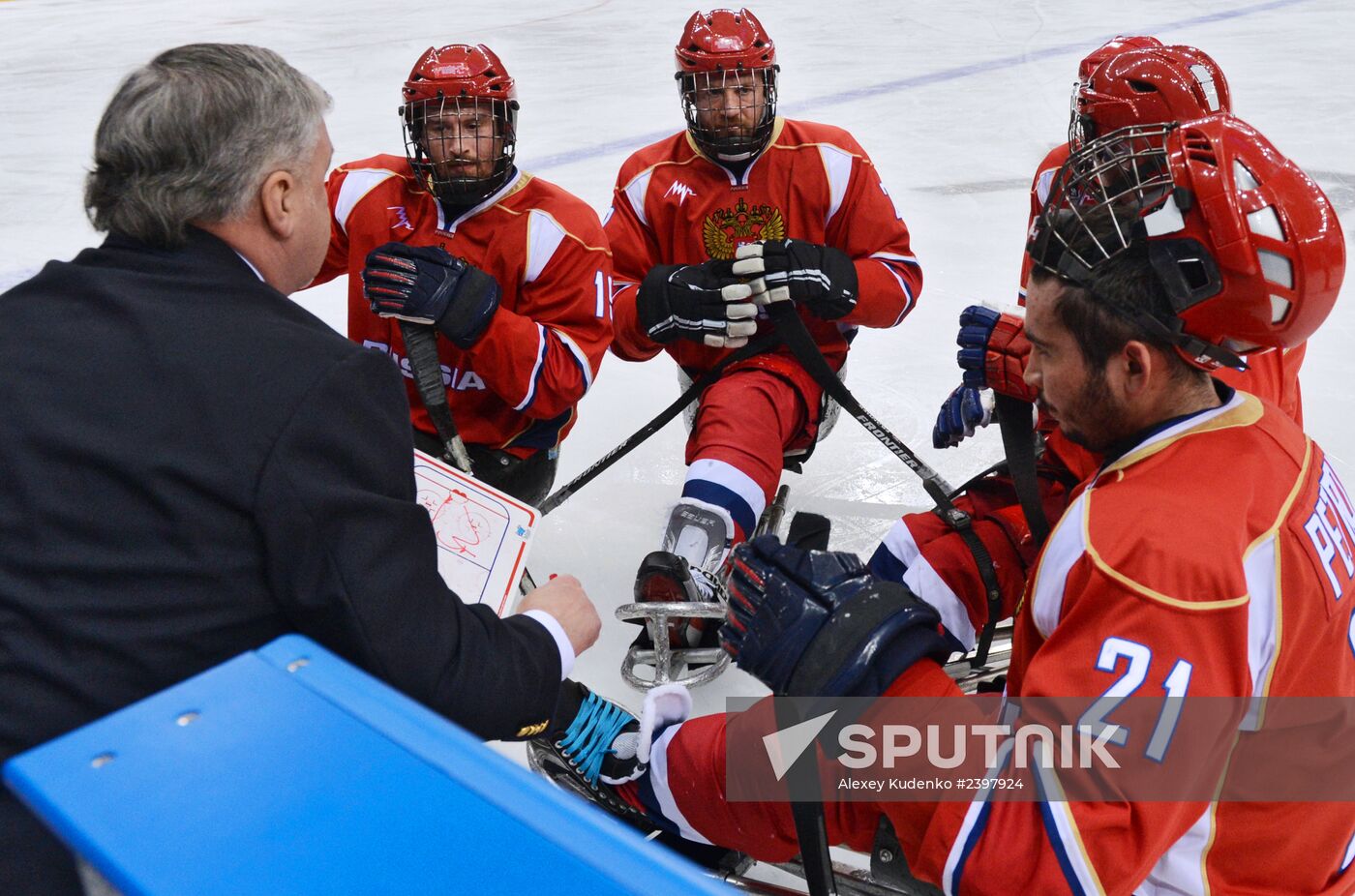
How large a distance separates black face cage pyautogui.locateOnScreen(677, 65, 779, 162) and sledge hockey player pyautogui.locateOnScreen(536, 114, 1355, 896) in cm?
129

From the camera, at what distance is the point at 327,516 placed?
1.03 m

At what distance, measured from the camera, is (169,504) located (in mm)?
1006

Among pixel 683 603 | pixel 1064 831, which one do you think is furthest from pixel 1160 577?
pixel 683 603

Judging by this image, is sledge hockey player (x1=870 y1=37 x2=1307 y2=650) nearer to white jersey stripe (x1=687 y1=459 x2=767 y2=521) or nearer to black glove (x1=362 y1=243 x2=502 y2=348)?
white jersey stripe (x1=687 y1=459 x2=767 y2=521)

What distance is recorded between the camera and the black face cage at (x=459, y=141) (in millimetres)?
2230

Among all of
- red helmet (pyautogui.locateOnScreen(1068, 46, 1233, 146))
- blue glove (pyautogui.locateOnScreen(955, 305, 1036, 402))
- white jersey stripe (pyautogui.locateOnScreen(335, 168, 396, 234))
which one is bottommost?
blue glove (pyautogui.locateOnScreen(955, 305, 1036, 402))

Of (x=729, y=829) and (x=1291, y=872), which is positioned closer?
(x=1291, y=872)

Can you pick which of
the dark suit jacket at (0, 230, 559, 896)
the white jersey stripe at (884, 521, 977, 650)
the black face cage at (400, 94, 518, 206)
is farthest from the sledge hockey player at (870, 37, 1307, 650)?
the dark suit jacket at (0, 230, 559, 896)

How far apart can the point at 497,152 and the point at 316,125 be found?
107cm

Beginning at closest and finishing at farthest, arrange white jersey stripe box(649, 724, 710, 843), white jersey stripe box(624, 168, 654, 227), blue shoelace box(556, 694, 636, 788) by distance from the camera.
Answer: white jersey stripe box(649, 724, 710, 843) → blue shoelace box(556, 694, 636, 788) → white jersey stripe box(624, 168, 654, 227)

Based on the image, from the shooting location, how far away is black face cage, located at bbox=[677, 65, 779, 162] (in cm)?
247

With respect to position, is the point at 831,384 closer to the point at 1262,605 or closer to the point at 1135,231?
the point at 1135,231

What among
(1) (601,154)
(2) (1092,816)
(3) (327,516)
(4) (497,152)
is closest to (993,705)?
(2) (1092,816)

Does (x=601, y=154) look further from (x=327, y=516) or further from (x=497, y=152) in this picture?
(x=327, y=516)
